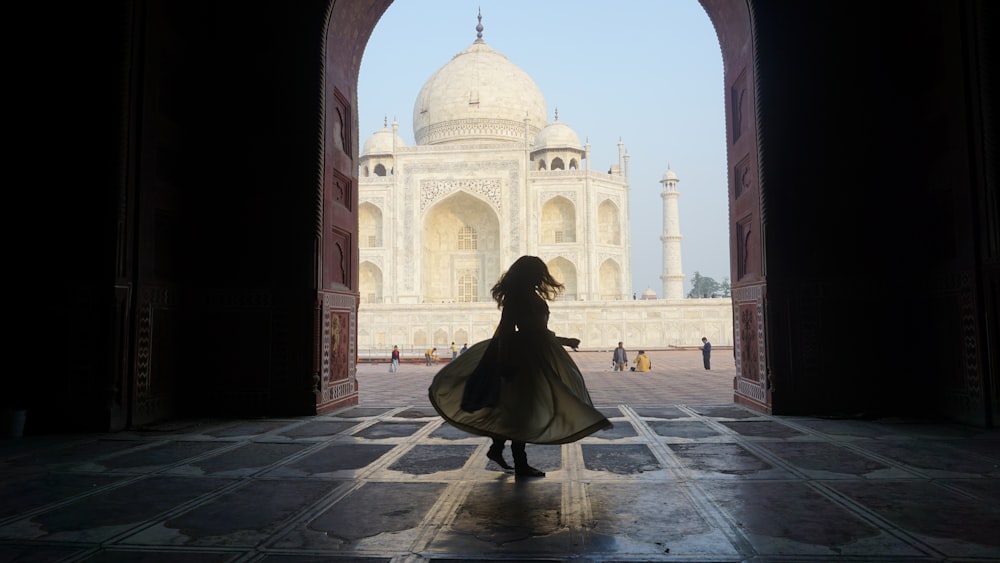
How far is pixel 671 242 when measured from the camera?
32812 mm

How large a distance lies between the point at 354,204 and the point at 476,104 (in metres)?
26.1

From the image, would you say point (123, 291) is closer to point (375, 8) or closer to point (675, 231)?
point (375, 8)

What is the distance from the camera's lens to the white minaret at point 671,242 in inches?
1287

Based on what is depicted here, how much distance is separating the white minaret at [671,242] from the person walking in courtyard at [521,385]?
3063 cm

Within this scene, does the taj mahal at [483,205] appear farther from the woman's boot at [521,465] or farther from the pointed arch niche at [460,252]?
the woman's boot at [521,465]

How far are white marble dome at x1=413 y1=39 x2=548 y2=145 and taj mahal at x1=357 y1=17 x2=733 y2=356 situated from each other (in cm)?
6

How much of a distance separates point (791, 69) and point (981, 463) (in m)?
3.45

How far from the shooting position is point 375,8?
21.7 ft

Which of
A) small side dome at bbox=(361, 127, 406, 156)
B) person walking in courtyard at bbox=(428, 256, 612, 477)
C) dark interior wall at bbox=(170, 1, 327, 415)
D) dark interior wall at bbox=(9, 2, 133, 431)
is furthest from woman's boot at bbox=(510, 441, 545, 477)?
small side dome at bbox=(361, 127, 406, 156)

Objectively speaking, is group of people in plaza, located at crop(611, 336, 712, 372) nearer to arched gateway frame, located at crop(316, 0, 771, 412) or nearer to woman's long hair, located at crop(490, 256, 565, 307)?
arched gateway frame, located at crop(316, 0, 771, 412)

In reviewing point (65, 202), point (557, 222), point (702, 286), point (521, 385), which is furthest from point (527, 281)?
point (702, 286)

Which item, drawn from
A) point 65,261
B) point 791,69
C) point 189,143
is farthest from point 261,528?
point 791,69

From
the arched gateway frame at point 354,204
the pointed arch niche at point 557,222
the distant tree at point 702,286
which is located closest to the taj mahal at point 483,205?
the pointed arch niche at point 557,222

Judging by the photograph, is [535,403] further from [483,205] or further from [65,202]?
[483,205]
